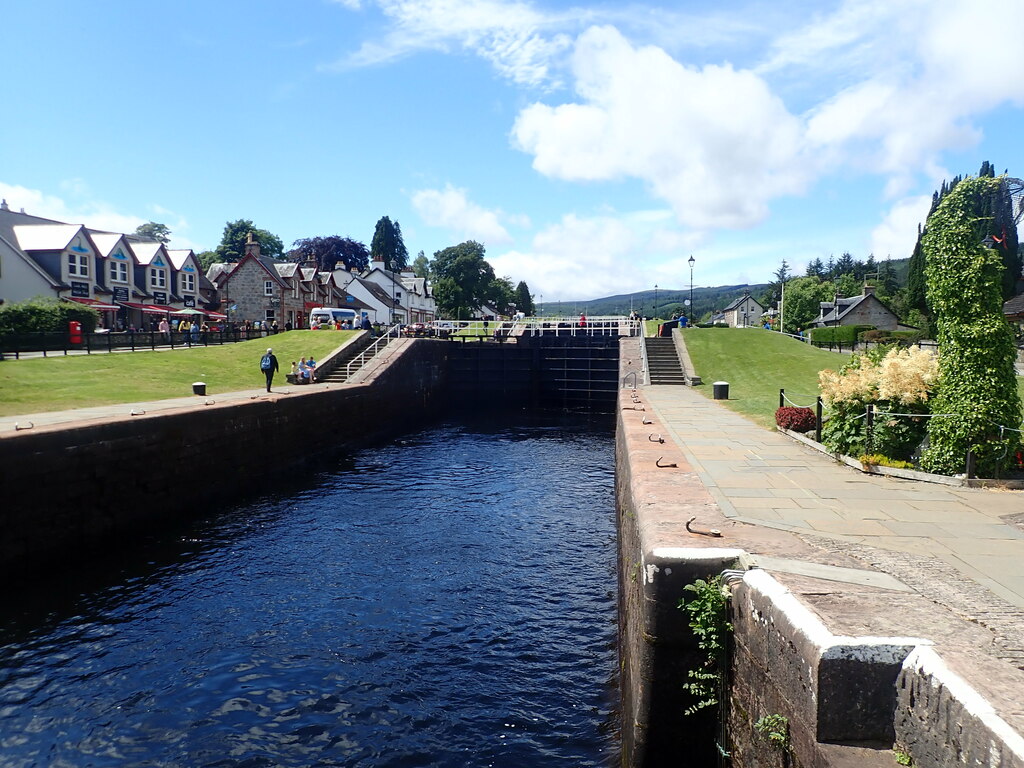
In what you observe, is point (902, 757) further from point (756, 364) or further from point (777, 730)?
point (756, 364)

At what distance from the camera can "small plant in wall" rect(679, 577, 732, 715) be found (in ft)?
16.6

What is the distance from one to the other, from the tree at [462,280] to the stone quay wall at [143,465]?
216 ft

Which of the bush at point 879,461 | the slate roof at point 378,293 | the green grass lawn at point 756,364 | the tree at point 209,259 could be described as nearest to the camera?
the bush at point 879,461

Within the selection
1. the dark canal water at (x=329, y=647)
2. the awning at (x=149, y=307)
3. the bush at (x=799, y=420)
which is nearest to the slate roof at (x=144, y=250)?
the awning at (x=149, y=307)

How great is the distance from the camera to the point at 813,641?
3.68 m

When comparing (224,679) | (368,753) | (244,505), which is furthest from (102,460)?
(368,753)

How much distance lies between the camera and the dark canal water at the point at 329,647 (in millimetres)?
6691

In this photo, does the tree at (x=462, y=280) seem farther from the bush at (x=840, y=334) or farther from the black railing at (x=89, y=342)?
the black railing at (x=89, y=342)

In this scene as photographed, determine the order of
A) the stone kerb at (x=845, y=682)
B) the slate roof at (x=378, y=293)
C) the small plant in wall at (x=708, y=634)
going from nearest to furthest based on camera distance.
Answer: the stone kerb at (x=845, y=682) → the small plant in wall at (x=708, y=634) → the slate roof at (x=378, y=293)

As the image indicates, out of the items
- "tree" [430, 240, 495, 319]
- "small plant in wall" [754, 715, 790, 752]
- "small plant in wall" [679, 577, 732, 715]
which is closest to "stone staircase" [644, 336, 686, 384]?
"small plant in wall" [679, 577, 732, 715]

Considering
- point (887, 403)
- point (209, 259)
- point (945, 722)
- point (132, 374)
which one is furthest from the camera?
point (209, 259)

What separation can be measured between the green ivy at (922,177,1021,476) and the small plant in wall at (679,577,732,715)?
22.0ft

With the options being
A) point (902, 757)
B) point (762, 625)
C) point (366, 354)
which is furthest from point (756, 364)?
point (902, 757)

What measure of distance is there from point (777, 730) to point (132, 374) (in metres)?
25.4
